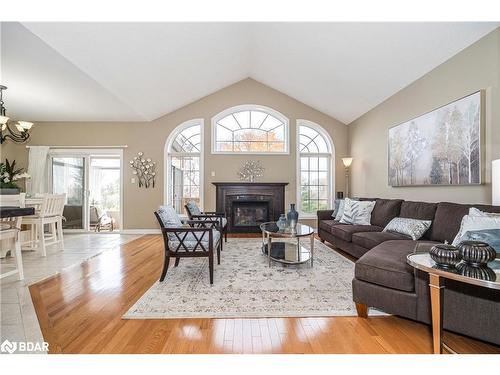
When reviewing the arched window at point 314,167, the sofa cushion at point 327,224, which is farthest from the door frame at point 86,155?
the sofa cushion at point 327,224

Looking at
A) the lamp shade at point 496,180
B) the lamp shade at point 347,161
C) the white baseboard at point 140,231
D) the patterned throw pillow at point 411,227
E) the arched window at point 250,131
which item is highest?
the arched window at point 250,131

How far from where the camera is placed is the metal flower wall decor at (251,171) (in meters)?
6.29

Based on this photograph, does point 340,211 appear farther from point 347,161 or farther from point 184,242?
point 184,242

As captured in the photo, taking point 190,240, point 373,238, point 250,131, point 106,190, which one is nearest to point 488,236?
point 373,238

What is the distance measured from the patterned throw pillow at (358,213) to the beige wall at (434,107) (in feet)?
2.15

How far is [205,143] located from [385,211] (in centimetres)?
441

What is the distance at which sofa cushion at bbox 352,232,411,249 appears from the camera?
3032mm

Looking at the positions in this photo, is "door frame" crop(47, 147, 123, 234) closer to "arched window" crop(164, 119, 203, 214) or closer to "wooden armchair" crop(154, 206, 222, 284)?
"arched window" crop(164, 119, 203, 214)

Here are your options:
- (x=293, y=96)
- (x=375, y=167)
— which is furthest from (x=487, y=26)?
(x=293, y=96)

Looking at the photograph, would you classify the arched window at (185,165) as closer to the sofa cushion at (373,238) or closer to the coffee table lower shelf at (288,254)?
the coffee table lower shelf at (288,254)

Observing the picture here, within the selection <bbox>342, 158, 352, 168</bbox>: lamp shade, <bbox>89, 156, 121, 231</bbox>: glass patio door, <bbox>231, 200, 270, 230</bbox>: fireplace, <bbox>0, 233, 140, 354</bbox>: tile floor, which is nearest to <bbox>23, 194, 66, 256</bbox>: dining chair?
<bbox>0, 233, 140, 354</bbox>: tile floor

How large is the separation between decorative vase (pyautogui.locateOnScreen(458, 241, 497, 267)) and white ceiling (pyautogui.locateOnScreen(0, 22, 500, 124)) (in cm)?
272

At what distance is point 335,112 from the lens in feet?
20.2
